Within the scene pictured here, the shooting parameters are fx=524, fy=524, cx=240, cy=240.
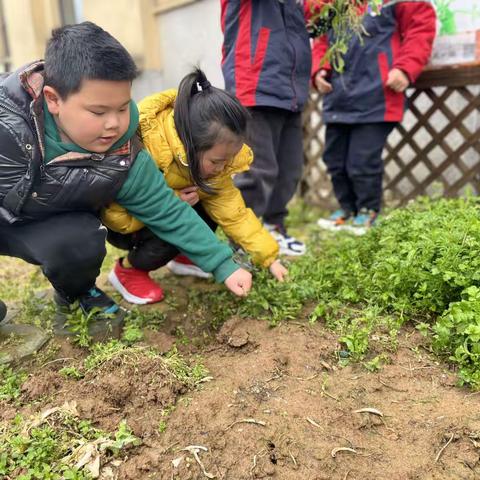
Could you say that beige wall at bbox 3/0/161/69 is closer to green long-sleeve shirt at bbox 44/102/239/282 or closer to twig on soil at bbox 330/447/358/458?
green long-sleeve shirt at bbox 44/102/239/282

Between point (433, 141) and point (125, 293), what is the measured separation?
2675mm

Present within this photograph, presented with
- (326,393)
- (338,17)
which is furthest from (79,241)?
(338,17)

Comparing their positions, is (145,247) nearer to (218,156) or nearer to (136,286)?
(136,286)

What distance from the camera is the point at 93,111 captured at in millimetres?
1755

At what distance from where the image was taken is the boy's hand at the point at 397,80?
11.3 feet

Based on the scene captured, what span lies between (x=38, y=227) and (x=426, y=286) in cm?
154

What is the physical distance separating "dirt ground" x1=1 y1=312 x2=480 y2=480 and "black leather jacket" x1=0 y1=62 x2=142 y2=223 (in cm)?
62

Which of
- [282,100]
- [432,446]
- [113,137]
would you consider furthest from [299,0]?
[432,446]

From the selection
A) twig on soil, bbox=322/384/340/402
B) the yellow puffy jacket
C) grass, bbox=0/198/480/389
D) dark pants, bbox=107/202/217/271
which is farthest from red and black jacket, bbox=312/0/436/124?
twig on soil, bbox=322/384/340/402

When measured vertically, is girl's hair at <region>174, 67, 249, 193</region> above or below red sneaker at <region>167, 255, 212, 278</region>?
above

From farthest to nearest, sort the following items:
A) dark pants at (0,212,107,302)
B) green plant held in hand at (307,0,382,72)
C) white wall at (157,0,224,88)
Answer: white wall at (157,0,224,88) < green plant held in hand at (307,0,382,72) < dark pants at (0,212,107,302)

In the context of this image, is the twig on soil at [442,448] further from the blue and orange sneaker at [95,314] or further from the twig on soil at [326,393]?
the blue and orange sneaker at [95,314]

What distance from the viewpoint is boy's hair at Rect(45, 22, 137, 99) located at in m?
1.69

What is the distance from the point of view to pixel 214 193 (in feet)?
8.07
